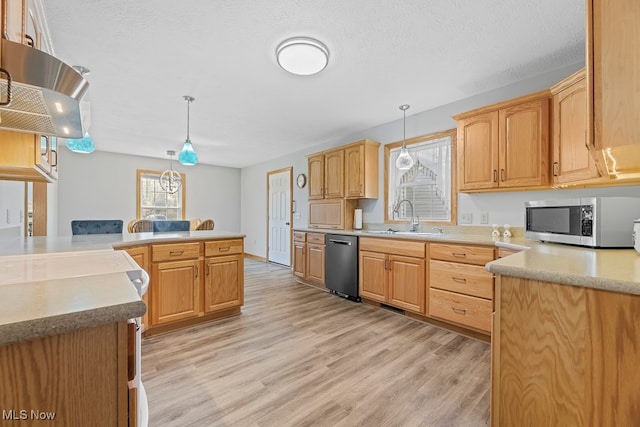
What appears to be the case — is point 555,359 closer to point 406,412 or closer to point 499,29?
point 406,412

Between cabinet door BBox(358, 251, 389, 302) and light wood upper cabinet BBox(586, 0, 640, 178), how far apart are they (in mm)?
2359

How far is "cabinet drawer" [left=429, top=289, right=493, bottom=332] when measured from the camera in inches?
92.4

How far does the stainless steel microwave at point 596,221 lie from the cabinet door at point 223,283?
281 cm

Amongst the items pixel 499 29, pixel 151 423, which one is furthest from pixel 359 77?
pixel 151 423

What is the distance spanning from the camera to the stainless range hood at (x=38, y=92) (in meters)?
0.91

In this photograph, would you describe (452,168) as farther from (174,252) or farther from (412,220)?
(174,252)

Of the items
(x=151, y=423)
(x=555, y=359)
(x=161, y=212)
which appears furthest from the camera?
(x=161, y=212)

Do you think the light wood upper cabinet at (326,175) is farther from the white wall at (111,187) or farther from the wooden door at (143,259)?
the white wall at (111,187)

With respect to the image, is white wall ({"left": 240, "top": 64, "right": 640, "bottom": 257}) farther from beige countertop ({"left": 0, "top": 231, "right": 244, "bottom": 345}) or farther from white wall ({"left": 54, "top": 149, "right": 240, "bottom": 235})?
beige countertop ({"left": 0, "top": 231, "right": 244, "bottom": 345})

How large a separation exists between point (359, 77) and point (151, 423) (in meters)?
2.94

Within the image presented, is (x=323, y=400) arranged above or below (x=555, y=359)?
below

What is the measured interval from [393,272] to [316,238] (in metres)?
1.42

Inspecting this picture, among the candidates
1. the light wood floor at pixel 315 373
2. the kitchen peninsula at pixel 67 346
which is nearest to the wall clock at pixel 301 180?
the light wood floor at pixel 315 373

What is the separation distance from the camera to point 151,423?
1.43 meters
